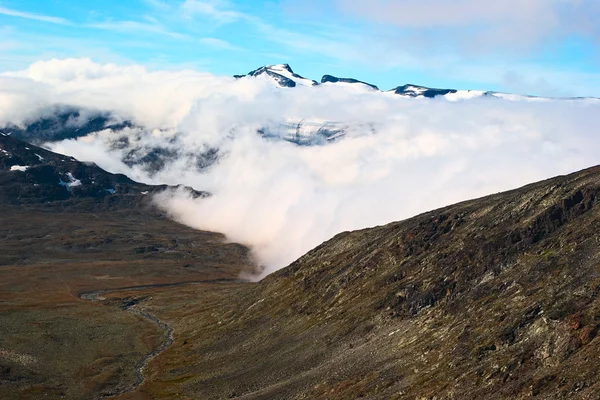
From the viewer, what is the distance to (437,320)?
372 feet

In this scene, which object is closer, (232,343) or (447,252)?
(447,252)

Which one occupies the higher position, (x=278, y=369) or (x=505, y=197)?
(x=505, y=197)

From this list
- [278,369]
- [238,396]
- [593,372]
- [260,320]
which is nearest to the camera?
[593,372]

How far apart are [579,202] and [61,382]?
357 feet

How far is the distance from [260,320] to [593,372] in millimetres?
109058

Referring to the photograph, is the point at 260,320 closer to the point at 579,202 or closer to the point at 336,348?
the point at 336,348

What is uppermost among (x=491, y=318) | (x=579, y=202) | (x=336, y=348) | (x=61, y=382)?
(x=579, y=202)

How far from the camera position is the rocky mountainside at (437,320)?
81750 mm

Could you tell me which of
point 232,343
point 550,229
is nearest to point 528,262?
point 550,229

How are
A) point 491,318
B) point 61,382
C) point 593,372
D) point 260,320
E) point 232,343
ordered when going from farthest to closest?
point 260,320, point 232,343, point 61,382, point 491,318, point 593,372

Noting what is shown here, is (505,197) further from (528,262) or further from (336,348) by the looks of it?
(336,348)

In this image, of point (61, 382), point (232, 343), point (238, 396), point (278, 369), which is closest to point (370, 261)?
point (232, 343)

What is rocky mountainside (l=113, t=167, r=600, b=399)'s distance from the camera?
81750 mm

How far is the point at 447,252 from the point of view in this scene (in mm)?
140375
